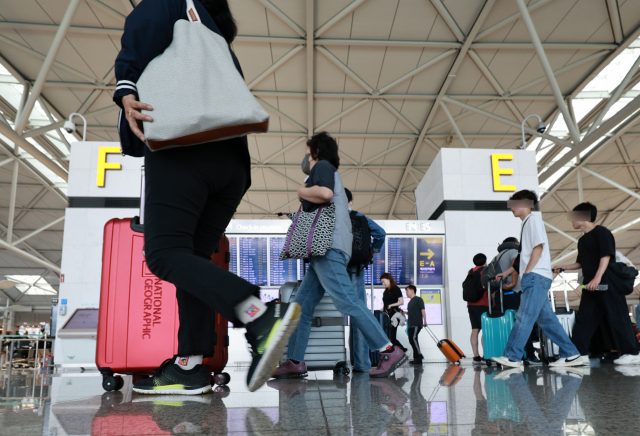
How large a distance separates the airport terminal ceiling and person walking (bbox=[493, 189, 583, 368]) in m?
Answer: 6.98

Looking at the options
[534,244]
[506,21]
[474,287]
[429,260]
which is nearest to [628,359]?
[534,244]

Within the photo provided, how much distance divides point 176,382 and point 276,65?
11307 mm

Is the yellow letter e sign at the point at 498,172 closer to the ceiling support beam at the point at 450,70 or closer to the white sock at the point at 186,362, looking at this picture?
the ceiling support beam at the point at 450,70

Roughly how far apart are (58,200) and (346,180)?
13.0 m

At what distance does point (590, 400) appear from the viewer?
1734mm

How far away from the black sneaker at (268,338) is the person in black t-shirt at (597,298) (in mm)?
4268

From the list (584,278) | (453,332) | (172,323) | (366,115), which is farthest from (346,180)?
(172,323)

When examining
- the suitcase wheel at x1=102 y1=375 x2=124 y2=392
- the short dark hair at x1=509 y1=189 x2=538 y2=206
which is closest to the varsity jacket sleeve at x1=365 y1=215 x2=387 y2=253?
the short dark hair at x1=509 y1=189 x2=538 y2=206

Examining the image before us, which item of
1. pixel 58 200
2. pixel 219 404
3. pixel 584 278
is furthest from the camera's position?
pixel 58 200

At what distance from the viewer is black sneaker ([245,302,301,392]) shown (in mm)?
1634

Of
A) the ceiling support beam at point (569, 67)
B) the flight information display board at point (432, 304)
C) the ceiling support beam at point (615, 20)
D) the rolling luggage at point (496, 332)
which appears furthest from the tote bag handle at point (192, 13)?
the ceiling support beam at point (569, 67)

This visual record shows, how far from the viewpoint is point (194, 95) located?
1.75 meters

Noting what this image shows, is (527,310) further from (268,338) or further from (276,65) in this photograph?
(276,65)

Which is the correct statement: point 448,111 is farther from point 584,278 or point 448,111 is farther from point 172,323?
point 172,323
